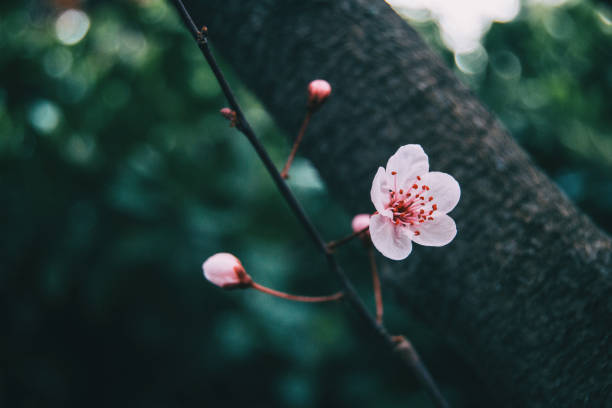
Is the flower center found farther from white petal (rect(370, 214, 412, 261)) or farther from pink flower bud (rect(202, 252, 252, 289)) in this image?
pink flower bud (rect(202, 252, 252, 289))

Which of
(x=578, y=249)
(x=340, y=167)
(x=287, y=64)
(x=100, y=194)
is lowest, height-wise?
(x=100, y=194)

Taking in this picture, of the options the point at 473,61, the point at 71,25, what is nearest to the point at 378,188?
the point at 473,61

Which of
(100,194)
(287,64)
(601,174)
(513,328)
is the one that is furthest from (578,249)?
(100,194)

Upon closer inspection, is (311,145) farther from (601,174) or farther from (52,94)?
(52,94)

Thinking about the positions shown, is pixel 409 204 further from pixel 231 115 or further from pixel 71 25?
pixel 71 25

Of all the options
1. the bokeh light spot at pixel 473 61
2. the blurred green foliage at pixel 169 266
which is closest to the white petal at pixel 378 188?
the blurred green foliage at pixel 169 266

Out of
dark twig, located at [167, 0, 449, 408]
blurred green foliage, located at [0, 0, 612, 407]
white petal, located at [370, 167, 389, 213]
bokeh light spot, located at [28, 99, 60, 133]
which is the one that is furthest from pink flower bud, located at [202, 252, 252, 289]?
bokeh light spot, located at [28, 99, 60, 133]

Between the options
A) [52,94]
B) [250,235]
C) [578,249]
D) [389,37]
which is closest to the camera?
[578,249]
